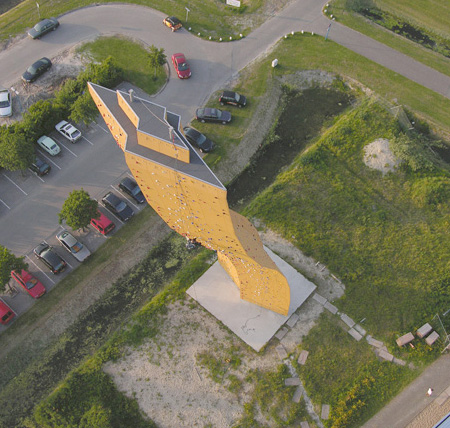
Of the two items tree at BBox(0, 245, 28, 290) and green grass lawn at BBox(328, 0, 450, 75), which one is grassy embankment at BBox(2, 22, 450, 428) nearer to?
green grass lawn at BBox(328, 0, 450, 75)

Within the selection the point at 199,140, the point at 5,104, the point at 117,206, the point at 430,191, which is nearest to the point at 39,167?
the point at 117,206

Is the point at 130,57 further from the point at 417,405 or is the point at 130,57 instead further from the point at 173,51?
the point at 417,405

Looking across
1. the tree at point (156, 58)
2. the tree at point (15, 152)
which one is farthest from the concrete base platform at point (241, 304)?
the tree at point (156, 58)

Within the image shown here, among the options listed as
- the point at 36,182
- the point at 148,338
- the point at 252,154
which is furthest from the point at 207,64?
the point at 148,338

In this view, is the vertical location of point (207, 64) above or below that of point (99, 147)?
above

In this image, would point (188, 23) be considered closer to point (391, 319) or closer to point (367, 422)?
point (391, 319)

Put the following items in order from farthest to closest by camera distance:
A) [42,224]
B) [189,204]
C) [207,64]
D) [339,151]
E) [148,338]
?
[207,64] → [339,151] → [42,224] → [148,338] → [189,204]
